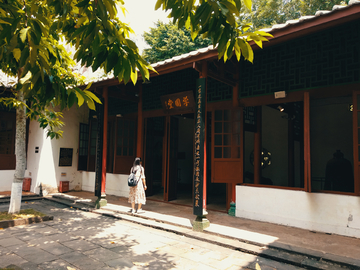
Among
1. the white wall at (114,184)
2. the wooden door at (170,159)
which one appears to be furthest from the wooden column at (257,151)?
the white wall at (114,184)

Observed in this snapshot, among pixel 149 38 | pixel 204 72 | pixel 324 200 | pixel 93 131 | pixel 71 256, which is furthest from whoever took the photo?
pixel 149 38

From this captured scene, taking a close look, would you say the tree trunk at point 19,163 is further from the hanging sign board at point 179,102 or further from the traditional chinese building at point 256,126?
the hanging sign board at point 179,102

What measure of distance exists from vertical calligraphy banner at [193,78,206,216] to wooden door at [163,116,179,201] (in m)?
3.06

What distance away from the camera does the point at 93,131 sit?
36.4ft

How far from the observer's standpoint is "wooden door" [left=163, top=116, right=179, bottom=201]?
861 centimetres

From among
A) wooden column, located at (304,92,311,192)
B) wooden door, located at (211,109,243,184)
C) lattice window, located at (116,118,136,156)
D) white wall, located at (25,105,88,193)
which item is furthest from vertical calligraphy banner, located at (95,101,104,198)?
wooden column, located at (304,92,311,192)

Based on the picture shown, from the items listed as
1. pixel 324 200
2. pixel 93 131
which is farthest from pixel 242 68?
pixel 93 131

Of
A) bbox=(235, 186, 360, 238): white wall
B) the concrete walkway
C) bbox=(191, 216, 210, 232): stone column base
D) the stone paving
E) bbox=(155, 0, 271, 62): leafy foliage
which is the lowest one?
the stone paving

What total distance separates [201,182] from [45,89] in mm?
3877

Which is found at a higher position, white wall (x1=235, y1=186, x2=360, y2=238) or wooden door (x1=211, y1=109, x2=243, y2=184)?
wooden door (x1=211, y1=109, x2=243, y2=184)

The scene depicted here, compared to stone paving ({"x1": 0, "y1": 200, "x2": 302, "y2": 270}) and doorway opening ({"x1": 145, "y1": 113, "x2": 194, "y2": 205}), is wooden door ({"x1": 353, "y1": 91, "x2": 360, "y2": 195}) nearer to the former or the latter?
stone paving ({"x1": 0, "y1": 200, "x2": 302, "y2": 270})

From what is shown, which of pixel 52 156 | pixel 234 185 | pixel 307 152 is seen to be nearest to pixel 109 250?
pixel 234 185

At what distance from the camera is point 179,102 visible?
7.51 metres

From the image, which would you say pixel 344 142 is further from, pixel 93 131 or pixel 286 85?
pixel 93 131
